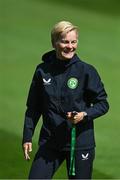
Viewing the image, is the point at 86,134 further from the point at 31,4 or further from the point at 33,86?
the point at 31,4

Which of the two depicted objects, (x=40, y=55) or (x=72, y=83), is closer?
(x=72, y=83)

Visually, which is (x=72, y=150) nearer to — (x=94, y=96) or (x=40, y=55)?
(x=94, y=96)

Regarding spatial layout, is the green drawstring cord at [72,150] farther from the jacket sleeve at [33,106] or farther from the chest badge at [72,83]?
the jacket sleeve at [33,106]

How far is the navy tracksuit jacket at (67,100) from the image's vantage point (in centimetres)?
575

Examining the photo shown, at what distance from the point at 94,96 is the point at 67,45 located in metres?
0.48

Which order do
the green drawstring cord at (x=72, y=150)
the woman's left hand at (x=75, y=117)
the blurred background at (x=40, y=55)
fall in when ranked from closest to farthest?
the woman's left hand at (x=75, y=117)
the green drawstring cord at (x=72, y=150)
the blurred background at (x=40, y=55)

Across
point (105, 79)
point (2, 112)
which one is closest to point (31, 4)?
point (105, 79)

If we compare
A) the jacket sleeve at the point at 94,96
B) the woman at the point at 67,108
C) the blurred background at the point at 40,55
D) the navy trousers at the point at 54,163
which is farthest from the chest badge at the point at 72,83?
the blurred background at the point at 40,55

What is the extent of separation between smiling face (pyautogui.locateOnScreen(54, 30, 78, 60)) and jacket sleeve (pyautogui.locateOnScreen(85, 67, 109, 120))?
225mm

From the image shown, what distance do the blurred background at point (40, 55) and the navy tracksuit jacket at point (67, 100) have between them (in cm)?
242

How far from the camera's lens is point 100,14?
16250 millimetres

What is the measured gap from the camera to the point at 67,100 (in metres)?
5.75

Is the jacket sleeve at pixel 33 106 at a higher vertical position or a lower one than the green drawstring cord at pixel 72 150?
higher

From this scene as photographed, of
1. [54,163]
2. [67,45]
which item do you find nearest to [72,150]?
[54,163]
